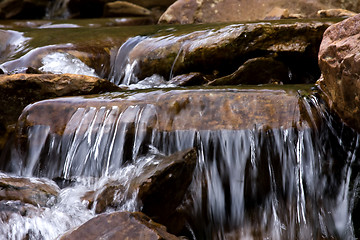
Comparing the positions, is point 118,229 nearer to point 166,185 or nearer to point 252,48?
point 166,185

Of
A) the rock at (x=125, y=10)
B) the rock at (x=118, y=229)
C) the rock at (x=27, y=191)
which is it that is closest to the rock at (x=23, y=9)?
the rock at (x=125, y=10)

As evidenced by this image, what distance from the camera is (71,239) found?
7.78 ft

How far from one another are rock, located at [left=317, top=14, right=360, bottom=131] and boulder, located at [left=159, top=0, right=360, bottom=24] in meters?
3.85

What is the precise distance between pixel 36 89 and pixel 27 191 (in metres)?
1.39

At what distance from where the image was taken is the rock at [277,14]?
6868 millimetres

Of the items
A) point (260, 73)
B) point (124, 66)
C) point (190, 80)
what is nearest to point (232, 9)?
point (124, 66)

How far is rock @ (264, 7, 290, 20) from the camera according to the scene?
6.87 metres

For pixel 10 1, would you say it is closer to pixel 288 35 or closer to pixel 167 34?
pixel 167 34

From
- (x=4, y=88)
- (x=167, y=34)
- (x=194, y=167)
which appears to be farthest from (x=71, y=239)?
(x=167, y=34)

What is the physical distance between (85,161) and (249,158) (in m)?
1.22

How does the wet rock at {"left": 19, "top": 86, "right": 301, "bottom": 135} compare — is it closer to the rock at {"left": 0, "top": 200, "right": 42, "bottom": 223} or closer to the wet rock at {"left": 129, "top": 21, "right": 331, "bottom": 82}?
the rock at {"left": 0, "top": 200, "right": 42, "bottom": 223}

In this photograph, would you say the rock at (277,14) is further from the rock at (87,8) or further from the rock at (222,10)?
the rock at (87,8)

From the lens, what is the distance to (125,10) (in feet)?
32.6

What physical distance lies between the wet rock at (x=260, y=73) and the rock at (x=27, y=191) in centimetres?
208
